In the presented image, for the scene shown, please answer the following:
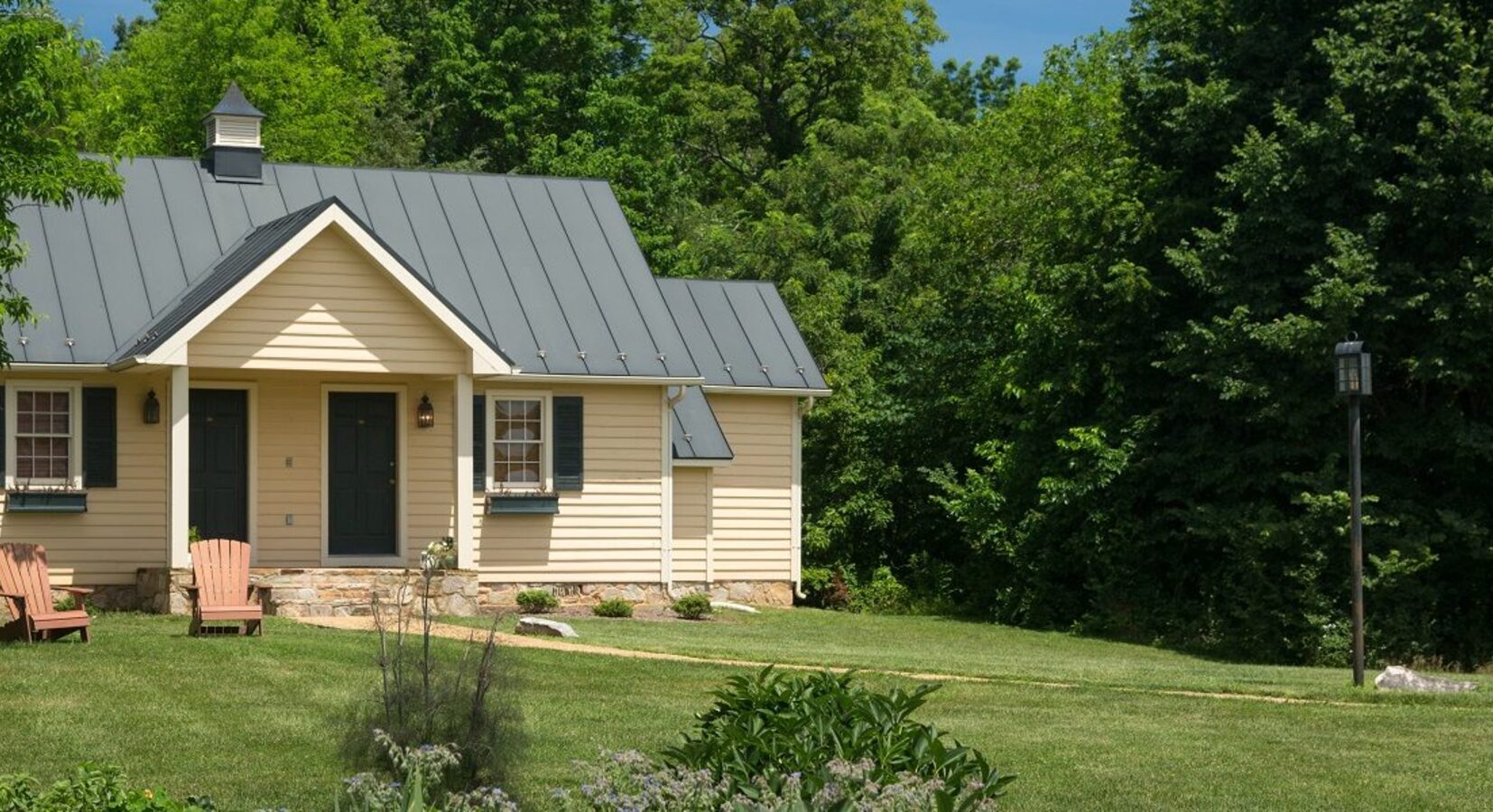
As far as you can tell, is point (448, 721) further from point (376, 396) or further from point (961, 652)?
point (376, 396)

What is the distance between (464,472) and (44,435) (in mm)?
4456

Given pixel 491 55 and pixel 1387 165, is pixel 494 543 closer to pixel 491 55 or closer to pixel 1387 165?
pixel 1387 165

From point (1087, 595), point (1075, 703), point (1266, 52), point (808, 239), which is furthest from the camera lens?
point (808, 239)

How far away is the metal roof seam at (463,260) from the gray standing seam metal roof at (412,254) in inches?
0.8

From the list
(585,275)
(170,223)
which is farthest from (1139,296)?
(170,223)

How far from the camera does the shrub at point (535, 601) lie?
2144 cm

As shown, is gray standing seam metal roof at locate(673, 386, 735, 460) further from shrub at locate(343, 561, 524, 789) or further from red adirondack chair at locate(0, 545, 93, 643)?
shrub at locate(343, 561, 524, 789)

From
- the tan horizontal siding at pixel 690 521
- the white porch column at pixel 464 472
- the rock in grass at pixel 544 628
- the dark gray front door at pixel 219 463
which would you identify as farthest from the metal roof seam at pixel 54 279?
the tan horizontal siding at pixel 690 521

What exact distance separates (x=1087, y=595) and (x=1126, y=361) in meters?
3.26

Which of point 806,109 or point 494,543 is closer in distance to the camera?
point 494,543

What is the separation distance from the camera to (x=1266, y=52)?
23.3 m

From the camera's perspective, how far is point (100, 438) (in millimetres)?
20031

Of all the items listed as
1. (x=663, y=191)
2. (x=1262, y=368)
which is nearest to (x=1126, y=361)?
(x=1262, y=368)

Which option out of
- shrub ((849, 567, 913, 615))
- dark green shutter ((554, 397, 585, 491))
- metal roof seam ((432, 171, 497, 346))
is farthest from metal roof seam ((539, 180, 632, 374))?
shrub ((849, 567, 913, 615))
